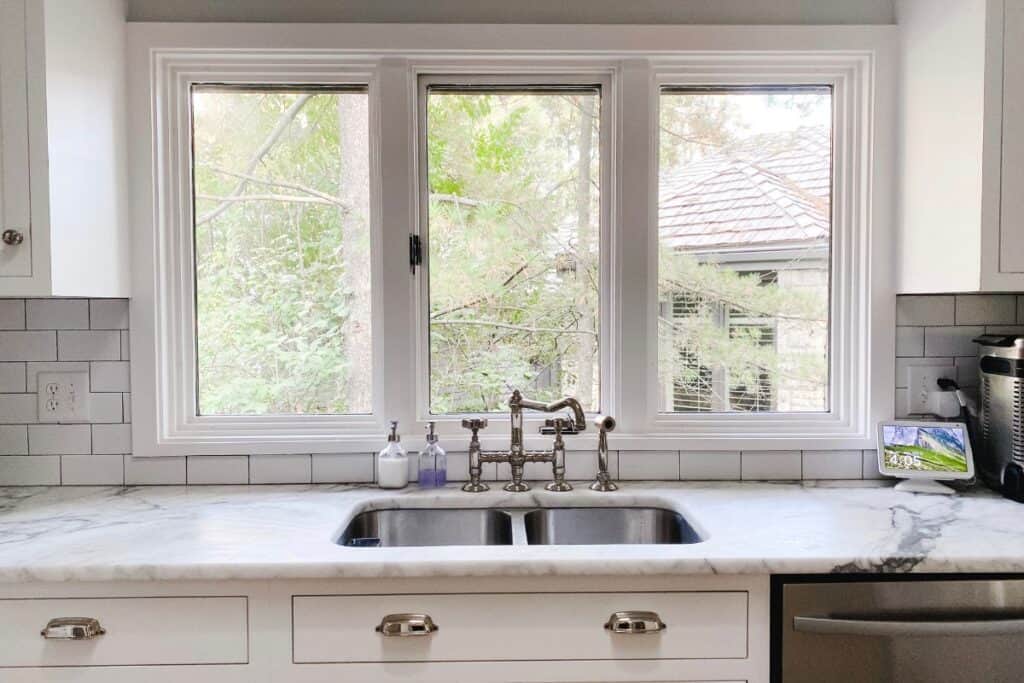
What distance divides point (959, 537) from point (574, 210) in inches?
48.6

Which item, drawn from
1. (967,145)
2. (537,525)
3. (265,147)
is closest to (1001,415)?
(967,145)

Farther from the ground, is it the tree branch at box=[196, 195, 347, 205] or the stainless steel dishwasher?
the tree branch at box=[196, 195, 347, 205]

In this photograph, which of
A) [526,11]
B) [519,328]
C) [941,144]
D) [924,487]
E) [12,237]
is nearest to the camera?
[12,237]

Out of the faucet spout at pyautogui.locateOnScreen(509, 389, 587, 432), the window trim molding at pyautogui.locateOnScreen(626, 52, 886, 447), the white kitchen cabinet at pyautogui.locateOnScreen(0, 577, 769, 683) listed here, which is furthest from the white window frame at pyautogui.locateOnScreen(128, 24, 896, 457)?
the white kitchen cabinet at pyautogui.locateOnScreen(0, 577, 769, 683)

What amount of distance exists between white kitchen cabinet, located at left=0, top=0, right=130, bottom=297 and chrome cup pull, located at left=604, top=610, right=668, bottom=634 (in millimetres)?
1410

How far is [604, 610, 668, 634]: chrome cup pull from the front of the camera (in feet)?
4.38

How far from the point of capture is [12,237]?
1489mm

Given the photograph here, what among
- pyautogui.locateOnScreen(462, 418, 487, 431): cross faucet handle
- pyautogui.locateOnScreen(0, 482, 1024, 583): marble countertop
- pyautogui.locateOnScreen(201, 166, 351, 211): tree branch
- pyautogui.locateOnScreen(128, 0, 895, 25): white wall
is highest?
pyautogui.locateOnScreen(128, 0, 895, 25): white wall

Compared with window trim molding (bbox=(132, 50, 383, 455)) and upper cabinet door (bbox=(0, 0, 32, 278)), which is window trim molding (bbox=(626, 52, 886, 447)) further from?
upper cabinet door (bbox=(0, 0, 32, 278))

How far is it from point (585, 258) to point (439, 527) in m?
0.87

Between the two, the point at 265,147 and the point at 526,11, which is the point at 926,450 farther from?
the point at 265,147

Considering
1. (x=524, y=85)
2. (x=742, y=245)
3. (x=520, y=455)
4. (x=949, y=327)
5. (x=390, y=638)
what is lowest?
(x=390, y=638)

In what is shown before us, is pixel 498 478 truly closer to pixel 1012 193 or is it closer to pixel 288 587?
pixel 288 587

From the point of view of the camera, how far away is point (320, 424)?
197cm
